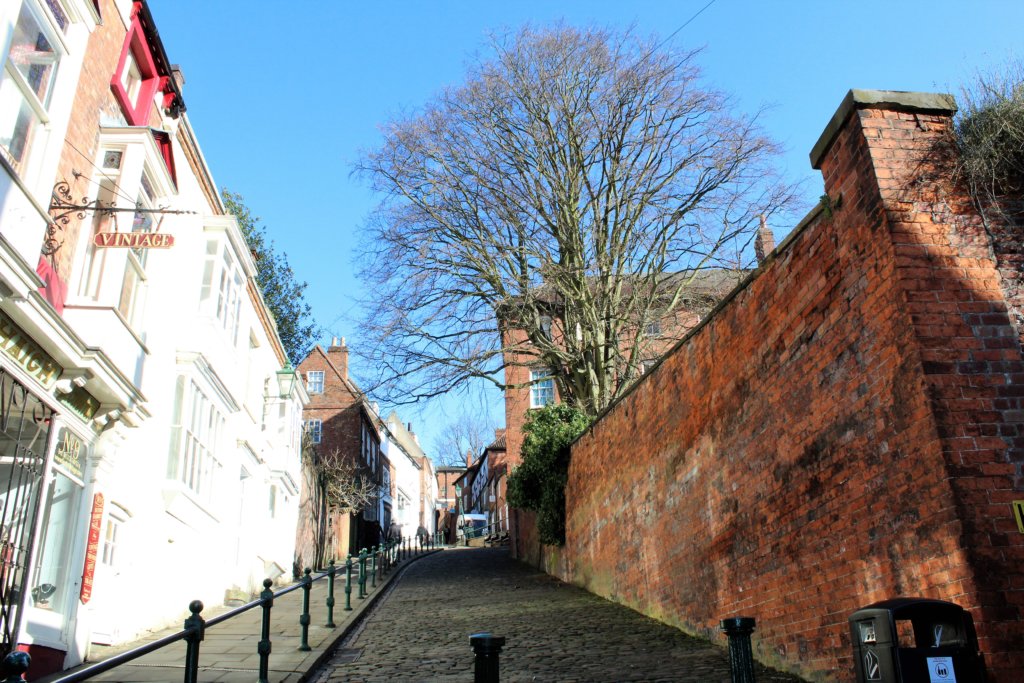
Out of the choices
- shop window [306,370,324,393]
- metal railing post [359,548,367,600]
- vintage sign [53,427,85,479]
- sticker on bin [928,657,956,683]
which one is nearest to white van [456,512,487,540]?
shop window [306,370,324,393]

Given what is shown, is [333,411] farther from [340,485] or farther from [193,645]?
[193,645]

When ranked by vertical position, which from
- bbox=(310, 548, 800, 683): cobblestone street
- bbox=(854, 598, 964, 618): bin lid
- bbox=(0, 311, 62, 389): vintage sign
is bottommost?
bbox=(310, 548, 800, 683): cobblestone street

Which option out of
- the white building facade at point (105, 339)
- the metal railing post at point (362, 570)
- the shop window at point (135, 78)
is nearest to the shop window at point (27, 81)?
the white building facade at point (105, 339)

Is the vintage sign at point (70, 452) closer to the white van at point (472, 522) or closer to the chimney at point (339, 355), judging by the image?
the chimney at point (339, 355)

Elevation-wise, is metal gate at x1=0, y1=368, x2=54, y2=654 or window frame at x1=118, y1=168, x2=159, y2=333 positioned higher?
window frame at x1=118, y1=168, x2=159, y2=333

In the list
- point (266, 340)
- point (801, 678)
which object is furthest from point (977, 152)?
point (266, 340)

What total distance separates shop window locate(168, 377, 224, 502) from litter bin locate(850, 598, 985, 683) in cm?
1026

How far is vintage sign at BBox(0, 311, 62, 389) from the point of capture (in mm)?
6871

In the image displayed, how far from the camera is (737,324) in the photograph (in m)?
7.98

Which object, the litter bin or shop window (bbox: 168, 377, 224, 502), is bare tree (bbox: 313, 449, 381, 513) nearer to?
shop window (bbox: 168, 377, 224, 502)

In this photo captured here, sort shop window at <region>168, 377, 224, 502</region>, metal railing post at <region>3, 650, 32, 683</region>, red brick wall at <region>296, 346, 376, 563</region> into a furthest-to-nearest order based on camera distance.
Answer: red brick wall at <region>296, 346, 376, 563</region>, shop window at <region>168, 377, 224, 502</region>, metal railing post at <region>3, 650, 32, 683</region>

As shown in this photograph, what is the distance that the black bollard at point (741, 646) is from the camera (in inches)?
192

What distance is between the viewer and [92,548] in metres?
8.83

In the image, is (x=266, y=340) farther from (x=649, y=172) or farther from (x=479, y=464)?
(x=479, y=464)
